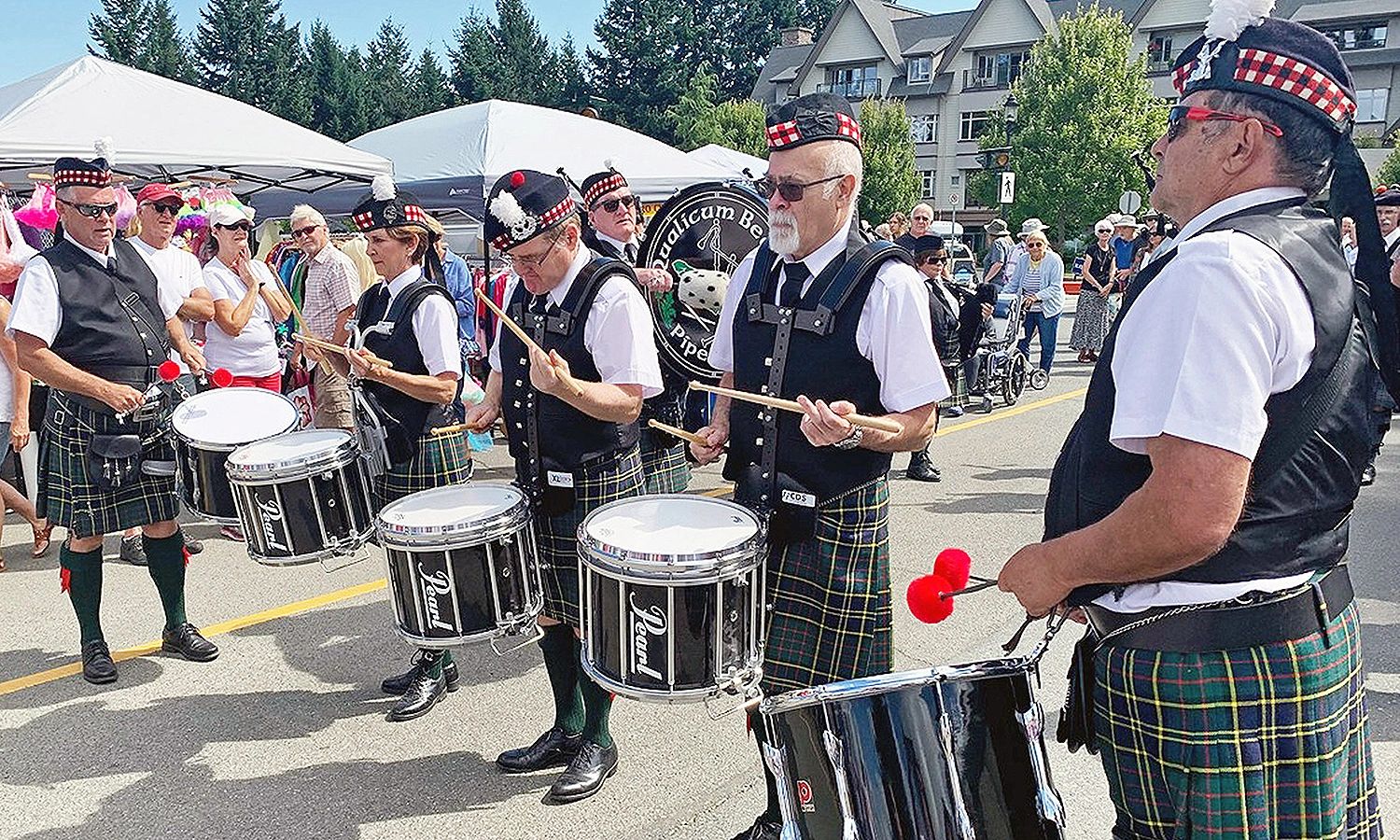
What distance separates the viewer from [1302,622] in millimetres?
1593

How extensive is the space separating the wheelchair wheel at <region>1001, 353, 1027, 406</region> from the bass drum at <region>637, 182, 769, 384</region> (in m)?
6.11

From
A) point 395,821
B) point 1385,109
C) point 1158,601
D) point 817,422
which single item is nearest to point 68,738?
point 395,821

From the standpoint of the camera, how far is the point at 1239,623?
5.18 feet

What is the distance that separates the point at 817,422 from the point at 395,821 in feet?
5.84

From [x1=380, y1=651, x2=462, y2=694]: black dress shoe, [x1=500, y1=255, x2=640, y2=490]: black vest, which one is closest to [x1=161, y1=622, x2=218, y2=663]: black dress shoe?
[x1=380, y1=651, x2=462, y2=694]: black dress shoe

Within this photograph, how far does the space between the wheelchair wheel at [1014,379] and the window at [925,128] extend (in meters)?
40.1

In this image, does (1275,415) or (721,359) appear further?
→ (721,359)

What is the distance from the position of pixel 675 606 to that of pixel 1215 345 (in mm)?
1311

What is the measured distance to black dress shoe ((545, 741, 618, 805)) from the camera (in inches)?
119

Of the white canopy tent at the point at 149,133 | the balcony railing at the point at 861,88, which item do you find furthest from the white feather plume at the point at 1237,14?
the balcony railing at the point at 861,88

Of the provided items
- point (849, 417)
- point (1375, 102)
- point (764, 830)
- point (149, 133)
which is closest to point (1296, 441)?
point (849, 417)

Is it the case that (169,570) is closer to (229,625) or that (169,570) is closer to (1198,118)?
(229,625)

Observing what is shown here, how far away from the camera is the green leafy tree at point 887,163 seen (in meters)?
40.2

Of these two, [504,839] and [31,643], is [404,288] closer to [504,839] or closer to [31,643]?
[504,839]
